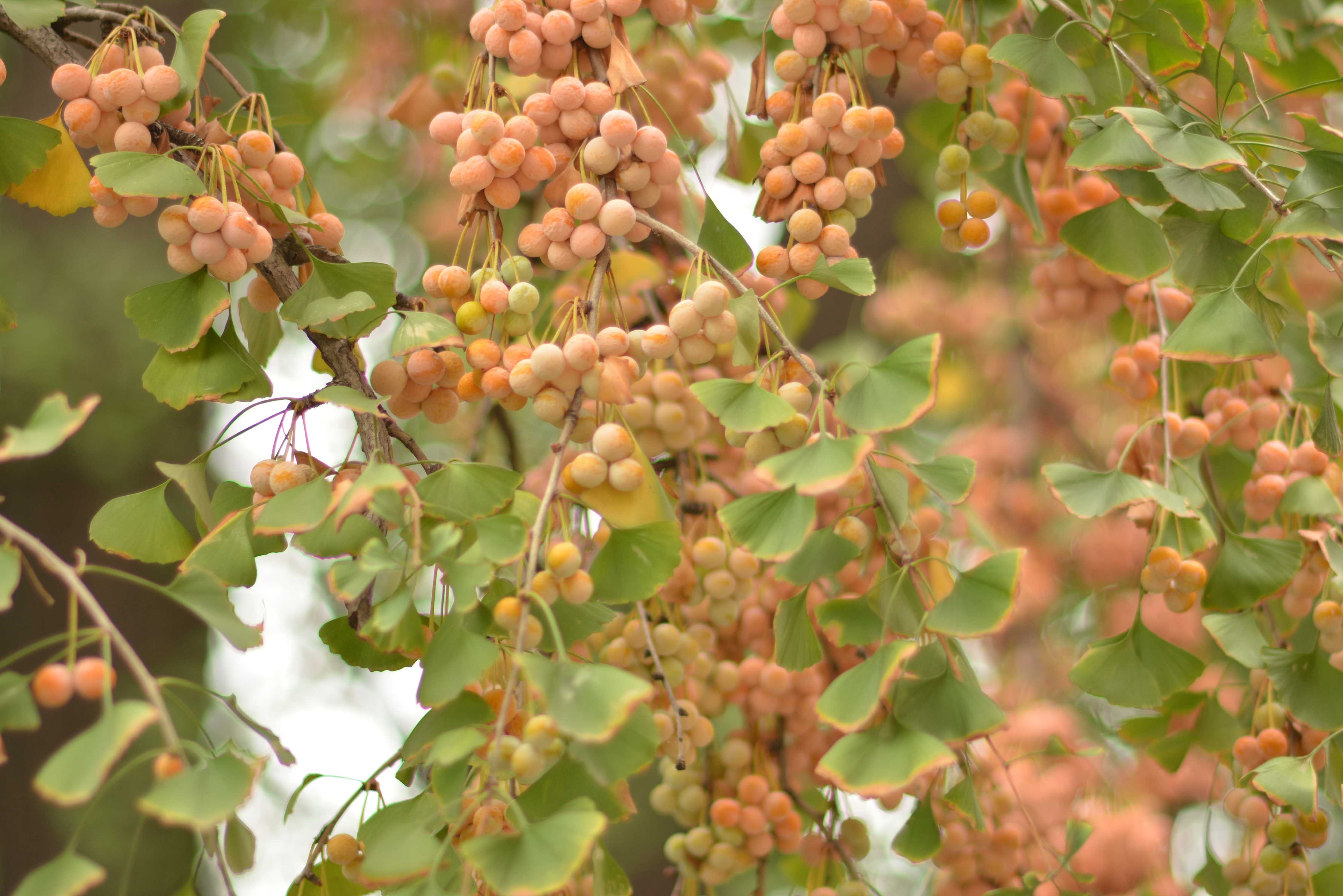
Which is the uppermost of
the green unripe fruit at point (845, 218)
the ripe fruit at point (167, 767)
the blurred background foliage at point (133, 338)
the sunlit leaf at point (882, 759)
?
the green unripe fruit at point (845, 218)

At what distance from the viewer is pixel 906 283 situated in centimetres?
173

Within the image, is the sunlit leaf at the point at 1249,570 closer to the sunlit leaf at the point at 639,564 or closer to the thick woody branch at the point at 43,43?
the sunlit leaf at the point at 639,564

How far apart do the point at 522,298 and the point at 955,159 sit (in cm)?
35

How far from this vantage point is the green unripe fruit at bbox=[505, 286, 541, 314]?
0.55m

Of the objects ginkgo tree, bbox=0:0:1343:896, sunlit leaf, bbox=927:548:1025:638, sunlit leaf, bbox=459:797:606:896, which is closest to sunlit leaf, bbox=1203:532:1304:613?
ginkgo tree, bbox=0:0:1343:896

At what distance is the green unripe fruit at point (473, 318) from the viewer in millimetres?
569

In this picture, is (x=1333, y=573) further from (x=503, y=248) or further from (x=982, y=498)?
(x=982, y=498)

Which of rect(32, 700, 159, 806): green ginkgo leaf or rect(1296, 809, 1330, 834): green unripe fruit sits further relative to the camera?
rect(1296, 809, 1330, 834): green unripe fruit

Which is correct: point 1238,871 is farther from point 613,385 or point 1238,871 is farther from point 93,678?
point 93,678

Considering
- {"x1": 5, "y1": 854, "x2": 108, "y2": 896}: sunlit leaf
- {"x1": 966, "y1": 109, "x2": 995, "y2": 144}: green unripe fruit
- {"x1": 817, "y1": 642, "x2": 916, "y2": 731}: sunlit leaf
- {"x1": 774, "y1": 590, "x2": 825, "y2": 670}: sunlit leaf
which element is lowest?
{"x1": 774, "y1": 590, "x2": 825, "y2": 670}: sunlit leaf

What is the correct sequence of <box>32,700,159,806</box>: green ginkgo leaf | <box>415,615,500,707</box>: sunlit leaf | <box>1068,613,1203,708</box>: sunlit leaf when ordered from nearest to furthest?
<box>32,700,159,806</box>: green ginkgo leaf → <box>415,615,500,707</box>: sunlit leaf → <box>1068,613,1203,708</box>: sunlit leaf

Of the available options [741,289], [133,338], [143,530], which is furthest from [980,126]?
[133,338]

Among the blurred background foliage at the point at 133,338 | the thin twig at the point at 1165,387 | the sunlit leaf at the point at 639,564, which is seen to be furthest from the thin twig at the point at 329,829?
the blurred background foliage at the point at 133,338

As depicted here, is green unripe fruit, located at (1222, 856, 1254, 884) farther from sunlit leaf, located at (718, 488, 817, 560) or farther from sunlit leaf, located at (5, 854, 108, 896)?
sunlit leaf, located at (5, 854, 108, 896)
